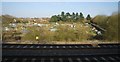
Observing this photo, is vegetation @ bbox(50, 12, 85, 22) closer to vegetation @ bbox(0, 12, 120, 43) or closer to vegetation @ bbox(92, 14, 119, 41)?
vegetation @ bbox(0, 12, 120, 43)

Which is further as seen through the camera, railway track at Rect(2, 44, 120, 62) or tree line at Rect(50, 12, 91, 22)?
tree line at Rect(50, 12, 91, 22)

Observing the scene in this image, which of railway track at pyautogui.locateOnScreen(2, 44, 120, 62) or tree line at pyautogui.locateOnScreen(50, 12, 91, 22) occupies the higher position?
tree line at pyautogui.locateOnScreen(50, 12, 91, 22)

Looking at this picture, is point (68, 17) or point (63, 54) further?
point (68, 17)

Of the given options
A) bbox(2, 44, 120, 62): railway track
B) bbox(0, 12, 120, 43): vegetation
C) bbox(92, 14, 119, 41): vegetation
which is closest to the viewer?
bbox(2, 44, 120, 62): railway track

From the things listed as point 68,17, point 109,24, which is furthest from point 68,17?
point 109,24

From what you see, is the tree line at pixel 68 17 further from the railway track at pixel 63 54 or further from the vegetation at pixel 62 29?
the railway track at pixel 63 54

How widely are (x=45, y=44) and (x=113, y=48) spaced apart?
1.65m

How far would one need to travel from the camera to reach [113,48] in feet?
12.7

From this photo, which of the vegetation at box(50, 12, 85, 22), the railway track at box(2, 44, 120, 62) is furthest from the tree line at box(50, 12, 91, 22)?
the railway track at box(2, 44, 120, 62)

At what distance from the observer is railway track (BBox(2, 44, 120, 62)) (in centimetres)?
331

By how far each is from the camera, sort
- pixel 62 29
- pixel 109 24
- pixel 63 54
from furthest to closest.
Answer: pixel 62 29 → pixel 109 24 → pixel 63 54

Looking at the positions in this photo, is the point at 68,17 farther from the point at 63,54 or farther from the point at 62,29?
the point at 63,54

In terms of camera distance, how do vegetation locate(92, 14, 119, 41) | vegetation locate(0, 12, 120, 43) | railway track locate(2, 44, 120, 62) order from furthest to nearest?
vegetation locate(0, 12, 120, 43)
vegetation locate(92, 14, 119, 41)
railway track locate(2, 44, 120, 62)

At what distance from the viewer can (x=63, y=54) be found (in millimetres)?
3506
